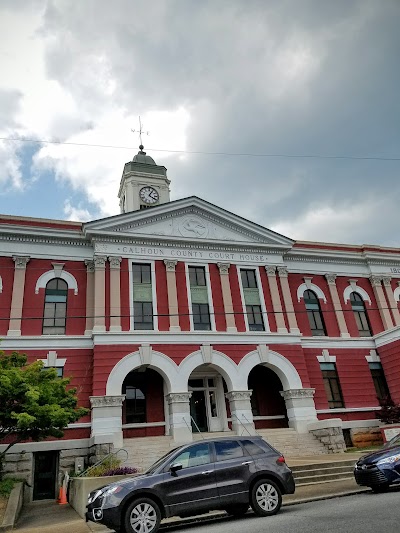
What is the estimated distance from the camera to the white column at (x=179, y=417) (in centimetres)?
2038


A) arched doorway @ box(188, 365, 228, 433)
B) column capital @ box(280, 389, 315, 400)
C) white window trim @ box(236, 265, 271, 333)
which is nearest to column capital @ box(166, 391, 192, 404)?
arched doorway @ box(188, 365, 228, 433)

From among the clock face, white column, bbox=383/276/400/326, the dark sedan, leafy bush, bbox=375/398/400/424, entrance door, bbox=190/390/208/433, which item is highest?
the clock face

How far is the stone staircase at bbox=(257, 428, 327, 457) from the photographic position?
20.8 meters

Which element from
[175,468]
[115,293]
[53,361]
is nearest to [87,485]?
[175,468]

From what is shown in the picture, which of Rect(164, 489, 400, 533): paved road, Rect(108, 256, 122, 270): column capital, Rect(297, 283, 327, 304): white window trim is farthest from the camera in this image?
Rect(297, 283, 327, 304): white window trim

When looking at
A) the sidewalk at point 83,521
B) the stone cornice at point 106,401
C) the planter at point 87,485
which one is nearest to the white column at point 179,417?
the stone cornice at point 106,401

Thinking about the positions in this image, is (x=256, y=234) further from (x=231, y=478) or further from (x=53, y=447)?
(x=231, y=478)

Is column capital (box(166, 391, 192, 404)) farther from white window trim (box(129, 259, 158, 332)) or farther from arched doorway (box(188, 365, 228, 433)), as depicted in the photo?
white window trim (box(129, 259, 158, 332))

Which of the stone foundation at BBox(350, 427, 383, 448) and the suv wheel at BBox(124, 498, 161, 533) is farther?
the stone foundation at BBox(350, 427, 383, 448)

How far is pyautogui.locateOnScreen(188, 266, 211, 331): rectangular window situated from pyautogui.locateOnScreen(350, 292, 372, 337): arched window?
34.2 ft

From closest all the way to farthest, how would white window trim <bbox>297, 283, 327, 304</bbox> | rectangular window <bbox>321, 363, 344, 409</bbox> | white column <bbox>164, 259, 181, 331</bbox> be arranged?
1. white column <bbox>164, 259, 181, 331</bbox>
2. rectangular window <bbox>321, 363, 344, 409</bbox>
3. white window trim <bbox>297, 283, 327, 304</bbox>

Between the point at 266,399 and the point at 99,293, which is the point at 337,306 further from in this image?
the point at 99,293

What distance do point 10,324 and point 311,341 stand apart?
16604mm

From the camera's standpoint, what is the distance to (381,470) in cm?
1045
